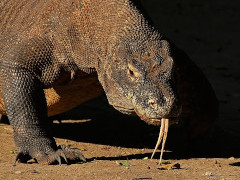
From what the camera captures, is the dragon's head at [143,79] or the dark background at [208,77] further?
the dark background at [208,77]

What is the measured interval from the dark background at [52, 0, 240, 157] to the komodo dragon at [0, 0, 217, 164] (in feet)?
4.12

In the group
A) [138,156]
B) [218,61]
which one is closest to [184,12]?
[218,61]

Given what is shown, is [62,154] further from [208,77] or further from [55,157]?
[208,77]

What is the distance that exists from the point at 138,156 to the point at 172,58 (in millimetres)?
1462

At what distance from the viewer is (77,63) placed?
18.9 ft

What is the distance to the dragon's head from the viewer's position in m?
4.73

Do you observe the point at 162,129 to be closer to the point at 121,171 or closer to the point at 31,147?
the point at 121,171

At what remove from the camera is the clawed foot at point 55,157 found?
17.2 feet

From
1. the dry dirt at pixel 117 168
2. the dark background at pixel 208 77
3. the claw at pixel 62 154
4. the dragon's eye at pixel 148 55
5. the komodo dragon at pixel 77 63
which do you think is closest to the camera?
the dry dirt at pixel 117 168

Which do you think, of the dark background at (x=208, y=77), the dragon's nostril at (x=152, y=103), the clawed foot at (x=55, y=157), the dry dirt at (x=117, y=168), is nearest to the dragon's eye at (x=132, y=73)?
the dragon's nostril at (x=152, y=103)

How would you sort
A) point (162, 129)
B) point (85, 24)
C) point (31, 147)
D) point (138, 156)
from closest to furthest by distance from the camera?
point (162, 129) < point (31, 147) < point (85, 24) < point (138, 156)

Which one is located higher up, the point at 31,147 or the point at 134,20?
the point at 134,20

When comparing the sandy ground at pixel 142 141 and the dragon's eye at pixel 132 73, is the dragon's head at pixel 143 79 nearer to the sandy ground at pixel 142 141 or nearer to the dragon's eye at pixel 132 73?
the dragon's eye at pixel 132 73

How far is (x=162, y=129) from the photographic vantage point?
188 inches
